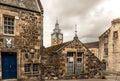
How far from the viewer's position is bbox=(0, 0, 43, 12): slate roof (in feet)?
56.0

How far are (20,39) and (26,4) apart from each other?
3.47 metres

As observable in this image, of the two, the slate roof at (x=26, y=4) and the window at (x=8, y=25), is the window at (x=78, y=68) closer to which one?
the slate roof at (x=26, y=4)

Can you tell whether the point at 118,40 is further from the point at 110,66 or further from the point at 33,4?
the point at 33,4

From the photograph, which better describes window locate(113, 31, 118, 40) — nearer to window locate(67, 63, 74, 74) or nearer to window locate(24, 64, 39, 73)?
window locate(67, 63, 74, 74)

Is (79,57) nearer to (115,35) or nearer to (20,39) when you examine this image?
(20,39)

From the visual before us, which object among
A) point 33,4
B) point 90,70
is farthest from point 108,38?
point 33,4

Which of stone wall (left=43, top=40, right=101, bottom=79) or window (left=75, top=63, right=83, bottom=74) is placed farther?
window (left=75, top=63, right=83, bottom=74)

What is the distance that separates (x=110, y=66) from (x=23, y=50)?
2530 cm

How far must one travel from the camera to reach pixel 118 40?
3703cm

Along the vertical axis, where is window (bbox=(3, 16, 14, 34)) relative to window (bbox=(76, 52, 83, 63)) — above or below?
above

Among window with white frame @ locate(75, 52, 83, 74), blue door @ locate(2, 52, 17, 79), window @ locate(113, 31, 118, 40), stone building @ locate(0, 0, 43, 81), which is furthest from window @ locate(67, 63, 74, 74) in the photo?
window @ locate(113, 31, 118, 40)

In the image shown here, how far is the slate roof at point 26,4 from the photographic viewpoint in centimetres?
1708

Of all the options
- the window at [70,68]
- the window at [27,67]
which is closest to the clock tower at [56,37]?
the window at [70,68]

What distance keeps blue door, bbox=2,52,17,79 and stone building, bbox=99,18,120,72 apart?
24.3 metres
